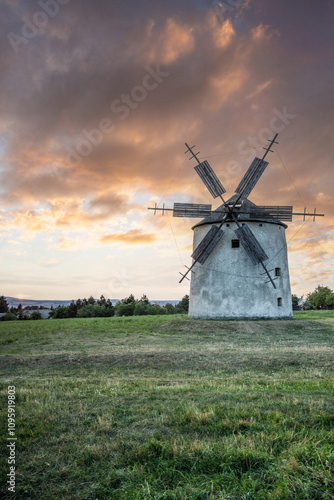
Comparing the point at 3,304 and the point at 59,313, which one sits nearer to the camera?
the point at 59,313

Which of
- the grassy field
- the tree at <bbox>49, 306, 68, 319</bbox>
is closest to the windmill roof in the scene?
the grassy field

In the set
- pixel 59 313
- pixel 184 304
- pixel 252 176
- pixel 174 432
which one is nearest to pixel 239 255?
pixel 252 176

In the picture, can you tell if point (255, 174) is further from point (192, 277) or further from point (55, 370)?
point (55, 370)

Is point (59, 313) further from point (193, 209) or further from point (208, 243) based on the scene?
point (208, 243)

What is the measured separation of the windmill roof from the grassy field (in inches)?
714

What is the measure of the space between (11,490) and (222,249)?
24574 mm

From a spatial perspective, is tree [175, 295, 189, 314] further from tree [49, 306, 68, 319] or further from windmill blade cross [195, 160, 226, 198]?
windmill blade cross [195, 160, 226, 198]

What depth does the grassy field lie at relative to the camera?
3.32 m

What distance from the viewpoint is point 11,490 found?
3385mm

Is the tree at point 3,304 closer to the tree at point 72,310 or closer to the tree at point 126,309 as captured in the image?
the tree at point 72,310

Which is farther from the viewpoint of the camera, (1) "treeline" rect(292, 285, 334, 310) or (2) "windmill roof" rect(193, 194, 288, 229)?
(1) "treeline" rect(292, 285, 334, 310)

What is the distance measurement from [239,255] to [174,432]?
22.7 m

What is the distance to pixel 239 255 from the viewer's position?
2658 centimetres

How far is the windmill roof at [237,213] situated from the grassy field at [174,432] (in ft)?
59.5
